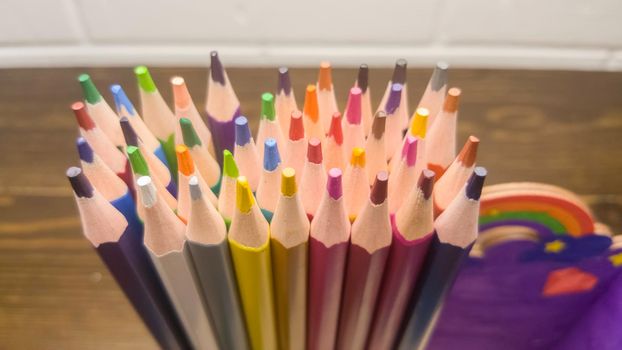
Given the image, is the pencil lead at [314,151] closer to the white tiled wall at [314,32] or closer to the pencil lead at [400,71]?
the pencil lead at [400,71]

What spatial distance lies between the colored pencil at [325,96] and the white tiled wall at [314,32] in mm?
222

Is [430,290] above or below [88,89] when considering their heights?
below

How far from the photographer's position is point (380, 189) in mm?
239

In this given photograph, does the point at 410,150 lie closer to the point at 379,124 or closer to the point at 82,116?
the point at 379,124

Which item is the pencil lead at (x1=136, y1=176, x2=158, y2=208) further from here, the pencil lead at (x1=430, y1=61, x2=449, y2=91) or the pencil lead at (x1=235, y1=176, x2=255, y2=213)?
the pencil lead at (x1=430, y1=61, x2=449, y2=91)

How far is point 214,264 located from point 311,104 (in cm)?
8

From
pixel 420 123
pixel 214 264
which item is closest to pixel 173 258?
pixel 214 264

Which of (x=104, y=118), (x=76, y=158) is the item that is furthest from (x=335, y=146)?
(x=76, y=158)

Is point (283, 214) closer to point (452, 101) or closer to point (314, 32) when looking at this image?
point (452, 101)

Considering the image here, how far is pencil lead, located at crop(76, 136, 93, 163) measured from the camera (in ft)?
0.81

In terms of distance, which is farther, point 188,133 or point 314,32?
point 314,32

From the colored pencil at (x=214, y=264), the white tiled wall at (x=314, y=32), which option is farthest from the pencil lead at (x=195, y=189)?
the white tiled wall at (x=314, y=32)

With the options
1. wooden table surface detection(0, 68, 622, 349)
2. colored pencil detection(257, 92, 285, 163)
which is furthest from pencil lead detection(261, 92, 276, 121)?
wooden table surface detection(0, 68, 622, 349)

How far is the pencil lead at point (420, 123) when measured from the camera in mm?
272
